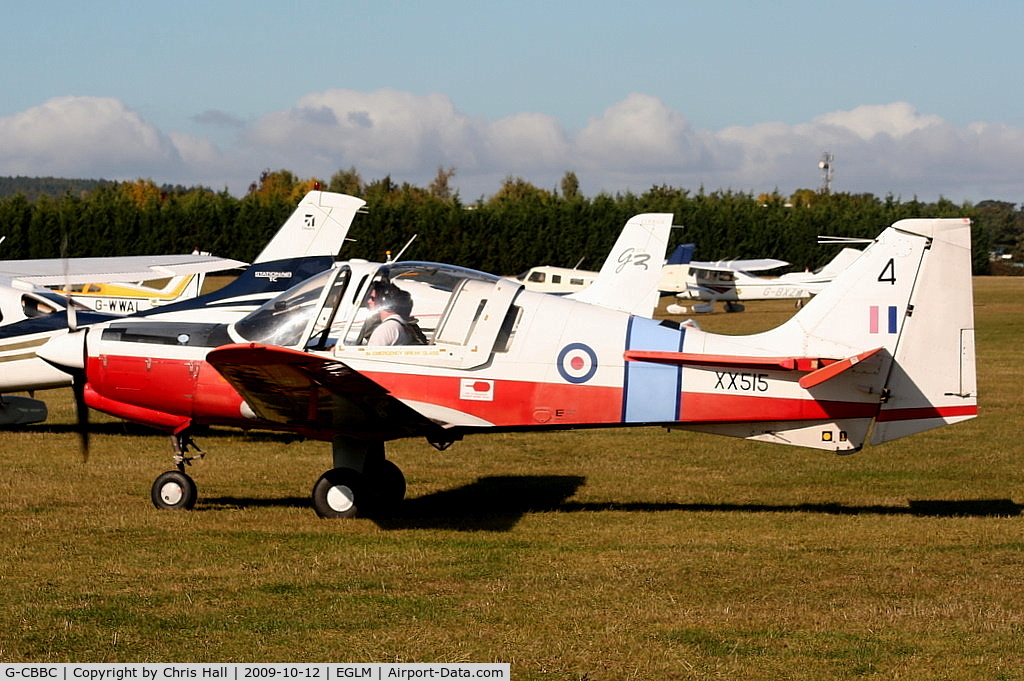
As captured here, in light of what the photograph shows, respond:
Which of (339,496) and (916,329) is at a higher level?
(916,329)

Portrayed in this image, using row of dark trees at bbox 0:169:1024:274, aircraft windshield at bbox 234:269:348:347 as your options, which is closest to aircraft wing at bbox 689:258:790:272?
row of dark trees at bbox 0:169:1024:274

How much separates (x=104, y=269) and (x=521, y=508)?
10479 mm

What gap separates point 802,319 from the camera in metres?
9.06

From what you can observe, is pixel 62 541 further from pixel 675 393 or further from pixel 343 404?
pixel 675 393

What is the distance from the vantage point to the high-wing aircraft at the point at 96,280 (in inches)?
536

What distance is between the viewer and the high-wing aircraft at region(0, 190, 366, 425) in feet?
44.7

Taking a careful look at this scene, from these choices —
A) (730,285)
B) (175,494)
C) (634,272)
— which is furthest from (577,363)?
(730,285)

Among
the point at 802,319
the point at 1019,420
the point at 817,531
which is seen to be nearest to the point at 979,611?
the point at 817,531

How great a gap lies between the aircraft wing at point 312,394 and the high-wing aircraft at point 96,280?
1.38 m

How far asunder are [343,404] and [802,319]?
3.57 metres

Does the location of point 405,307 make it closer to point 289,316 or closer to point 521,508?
point 289,316

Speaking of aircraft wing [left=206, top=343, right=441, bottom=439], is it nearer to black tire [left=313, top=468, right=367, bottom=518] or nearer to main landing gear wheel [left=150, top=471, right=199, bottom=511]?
black tire [left=313, top=468, right=367, bottom=518]

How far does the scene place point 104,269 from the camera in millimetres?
18219

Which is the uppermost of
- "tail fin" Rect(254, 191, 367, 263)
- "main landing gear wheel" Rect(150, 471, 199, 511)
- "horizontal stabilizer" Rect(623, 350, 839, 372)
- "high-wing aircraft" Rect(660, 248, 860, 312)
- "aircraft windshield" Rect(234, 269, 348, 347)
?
"tail fin" Rect(254, 191, 367, 263)
